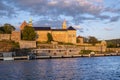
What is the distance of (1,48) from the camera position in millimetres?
105688

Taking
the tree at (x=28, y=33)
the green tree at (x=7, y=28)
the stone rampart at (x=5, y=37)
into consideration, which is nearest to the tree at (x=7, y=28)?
the green tree at (x=7, y=28)

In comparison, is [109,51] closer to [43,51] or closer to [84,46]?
[84,46]

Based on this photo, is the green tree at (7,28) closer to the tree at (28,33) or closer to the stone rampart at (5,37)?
the tree at (28,33)

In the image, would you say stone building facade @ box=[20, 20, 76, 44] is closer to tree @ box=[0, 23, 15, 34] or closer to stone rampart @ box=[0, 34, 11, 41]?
tree @ box=[0, 23, 15, 34]

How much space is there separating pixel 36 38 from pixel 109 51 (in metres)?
29.7

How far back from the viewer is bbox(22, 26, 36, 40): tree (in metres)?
116

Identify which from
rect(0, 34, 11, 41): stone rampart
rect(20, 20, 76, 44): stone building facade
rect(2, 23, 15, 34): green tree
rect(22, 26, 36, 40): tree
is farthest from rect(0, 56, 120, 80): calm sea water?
rect(20, 20, 76, 44): stone building facade

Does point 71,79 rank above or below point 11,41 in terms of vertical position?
below

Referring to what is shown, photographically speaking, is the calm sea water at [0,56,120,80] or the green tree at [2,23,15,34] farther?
the green tree at [2,23,15,34]

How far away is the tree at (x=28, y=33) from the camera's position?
115506mm

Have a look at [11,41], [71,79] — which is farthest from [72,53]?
[71,79]

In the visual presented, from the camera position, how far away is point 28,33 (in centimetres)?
11581

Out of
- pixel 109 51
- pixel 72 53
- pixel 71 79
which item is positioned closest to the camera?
pixel 71 79

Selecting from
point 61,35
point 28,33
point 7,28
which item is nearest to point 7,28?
point 7,28
